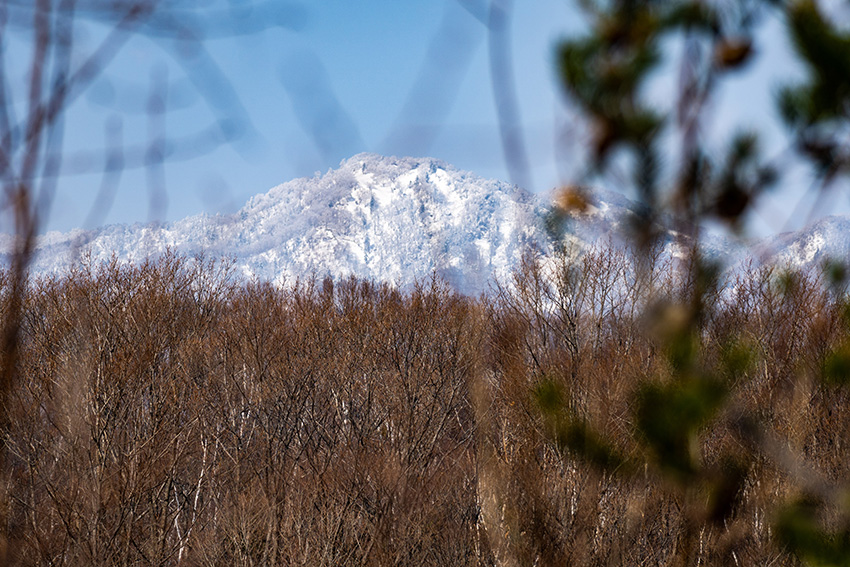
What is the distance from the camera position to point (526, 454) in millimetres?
13438

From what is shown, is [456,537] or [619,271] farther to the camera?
[456,537]

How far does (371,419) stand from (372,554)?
17.2 ft

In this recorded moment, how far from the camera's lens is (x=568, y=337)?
1634 cm

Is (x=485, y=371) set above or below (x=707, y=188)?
below

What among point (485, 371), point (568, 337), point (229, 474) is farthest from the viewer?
point (485, 371)

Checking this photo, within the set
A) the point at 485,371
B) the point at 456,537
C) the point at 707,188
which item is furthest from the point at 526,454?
the point at 707,188

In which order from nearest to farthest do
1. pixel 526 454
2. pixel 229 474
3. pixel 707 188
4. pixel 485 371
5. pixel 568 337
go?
pixel 707 188 < pixel 526 454 < pixel 568 337 < pixel 229 474 < pixel 485 371

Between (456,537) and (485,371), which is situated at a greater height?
(485,371)

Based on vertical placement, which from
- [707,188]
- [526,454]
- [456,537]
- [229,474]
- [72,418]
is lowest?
[456,537]

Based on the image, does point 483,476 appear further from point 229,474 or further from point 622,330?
point 229,474

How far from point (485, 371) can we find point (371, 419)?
4025 mm

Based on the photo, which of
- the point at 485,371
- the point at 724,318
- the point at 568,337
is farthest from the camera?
the point at 485,371

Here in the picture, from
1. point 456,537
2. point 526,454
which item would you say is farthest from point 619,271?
point 456,537

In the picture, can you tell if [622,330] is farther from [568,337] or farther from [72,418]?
[72,418]
